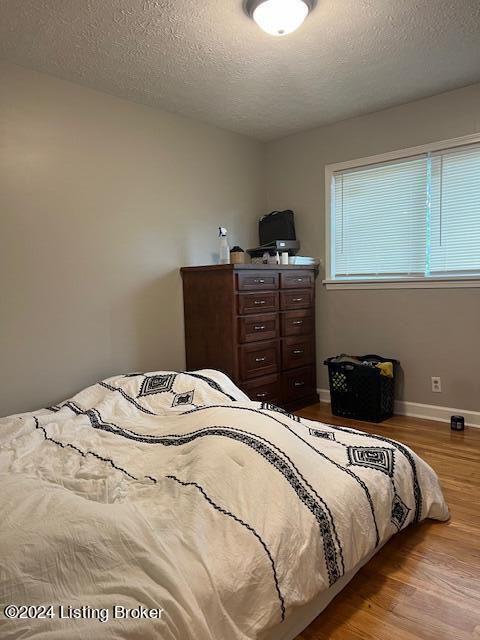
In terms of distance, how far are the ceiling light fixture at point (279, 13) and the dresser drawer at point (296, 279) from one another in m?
1.83

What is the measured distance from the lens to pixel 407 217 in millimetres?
3539

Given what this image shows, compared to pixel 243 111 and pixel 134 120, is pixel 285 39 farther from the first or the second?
pixel 134 120

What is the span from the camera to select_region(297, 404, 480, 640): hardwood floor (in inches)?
55.5

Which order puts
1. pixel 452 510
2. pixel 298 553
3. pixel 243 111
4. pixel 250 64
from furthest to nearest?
pixel 243 111 → pixel 250 64 → pixel 452 510 → pixel 298 553

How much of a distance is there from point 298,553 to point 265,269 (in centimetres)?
241

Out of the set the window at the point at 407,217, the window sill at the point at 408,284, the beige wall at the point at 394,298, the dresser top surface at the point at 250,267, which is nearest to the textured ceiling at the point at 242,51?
the beige wall at the point at 394,298

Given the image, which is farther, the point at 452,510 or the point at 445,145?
the point at 445,145

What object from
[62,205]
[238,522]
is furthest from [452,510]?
[62,205]

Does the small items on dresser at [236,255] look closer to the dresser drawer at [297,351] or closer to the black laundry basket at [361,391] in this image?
the dresser drawer at [297,351]

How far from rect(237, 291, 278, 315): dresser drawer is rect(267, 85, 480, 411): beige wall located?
678 mm

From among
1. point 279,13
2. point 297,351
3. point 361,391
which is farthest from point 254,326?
point 279,13

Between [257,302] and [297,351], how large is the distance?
2.25 ft

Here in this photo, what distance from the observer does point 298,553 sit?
133cm

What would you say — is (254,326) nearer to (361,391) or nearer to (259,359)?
(259,359)
